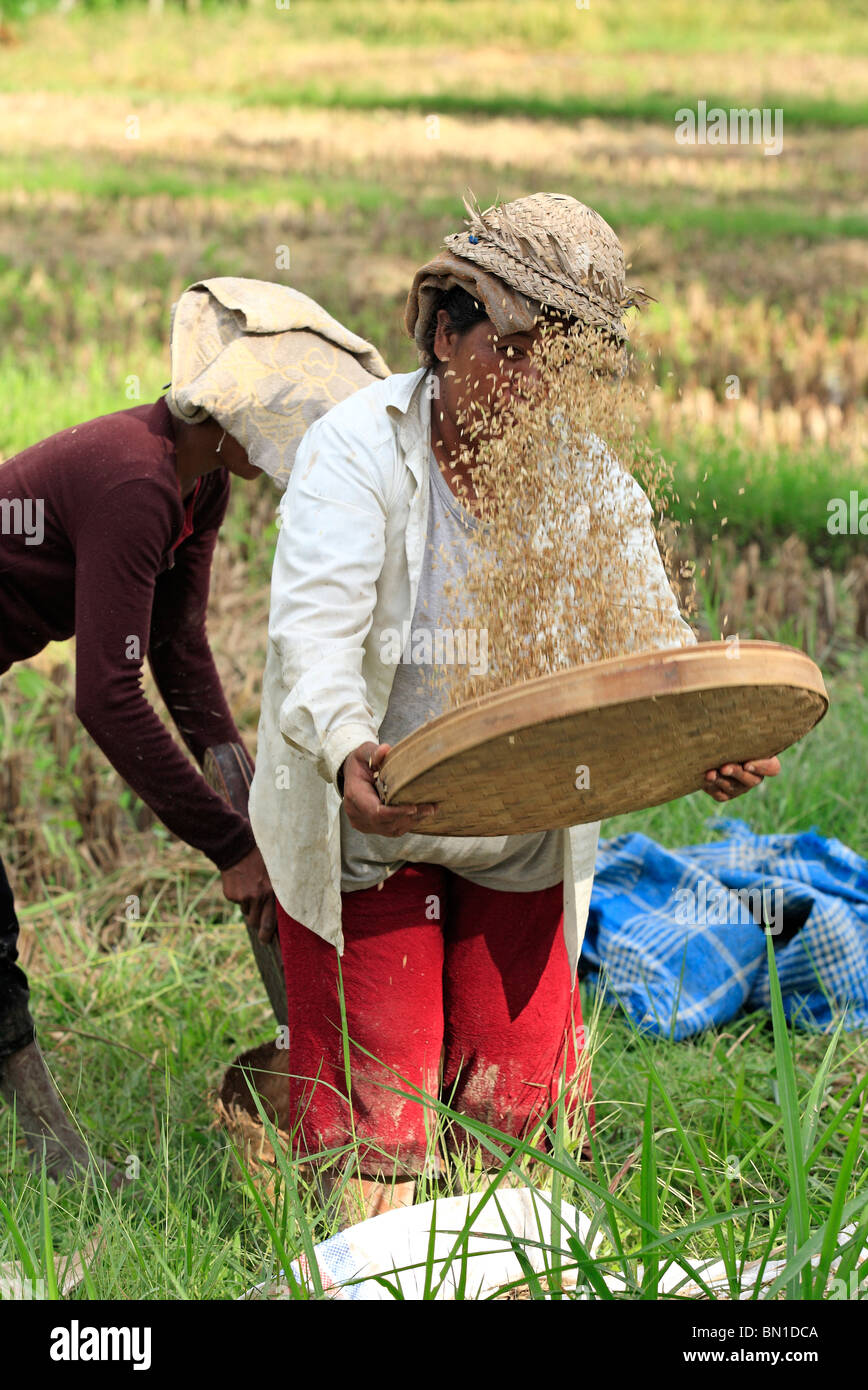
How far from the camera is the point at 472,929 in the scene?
2070mm

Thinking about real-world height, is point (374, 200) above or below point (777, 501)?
above

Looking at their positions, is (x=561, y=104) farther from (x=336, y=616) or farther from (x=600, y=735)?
(x=600, y=735)

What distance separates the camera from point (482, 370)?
176 centimetres

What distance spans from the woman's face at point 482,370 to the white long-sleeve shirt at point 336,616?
7 cm

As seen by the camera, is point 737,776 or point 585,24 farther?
point 585,24

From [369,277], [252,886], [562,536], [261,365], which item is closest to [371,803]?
[562,536]

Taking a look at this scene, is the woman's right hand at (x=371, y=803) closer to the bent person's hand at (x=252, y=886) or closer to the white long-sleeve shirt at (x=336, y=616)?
the white long-sleeve shirt at (x=336, y=616)

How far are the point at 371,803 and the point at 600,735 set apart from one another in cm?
28

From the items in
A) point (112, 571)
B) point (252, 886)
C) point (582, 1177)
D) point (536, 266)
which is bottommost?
point (582, 1177)

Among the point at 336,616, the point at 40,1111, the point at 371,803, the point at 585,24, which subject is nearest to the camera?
the point at 371,803

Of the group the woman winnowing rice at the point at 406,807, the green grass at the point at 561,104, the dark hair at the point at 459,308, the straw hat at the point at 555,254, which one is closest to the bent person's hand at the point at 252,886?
the woman winnowing rice at the point at 406,807

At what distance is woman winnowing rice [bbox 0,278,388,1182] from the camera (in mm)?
2051

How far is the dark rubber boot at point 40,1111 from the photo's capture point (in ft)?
7.63

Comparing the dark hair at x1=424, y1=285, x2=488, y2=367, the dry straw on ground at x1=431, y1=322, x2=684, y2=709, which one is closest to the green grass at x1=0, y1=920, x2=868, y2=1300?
the dry straw on ground at x1=431, y1=322, x2=684, y2=709
